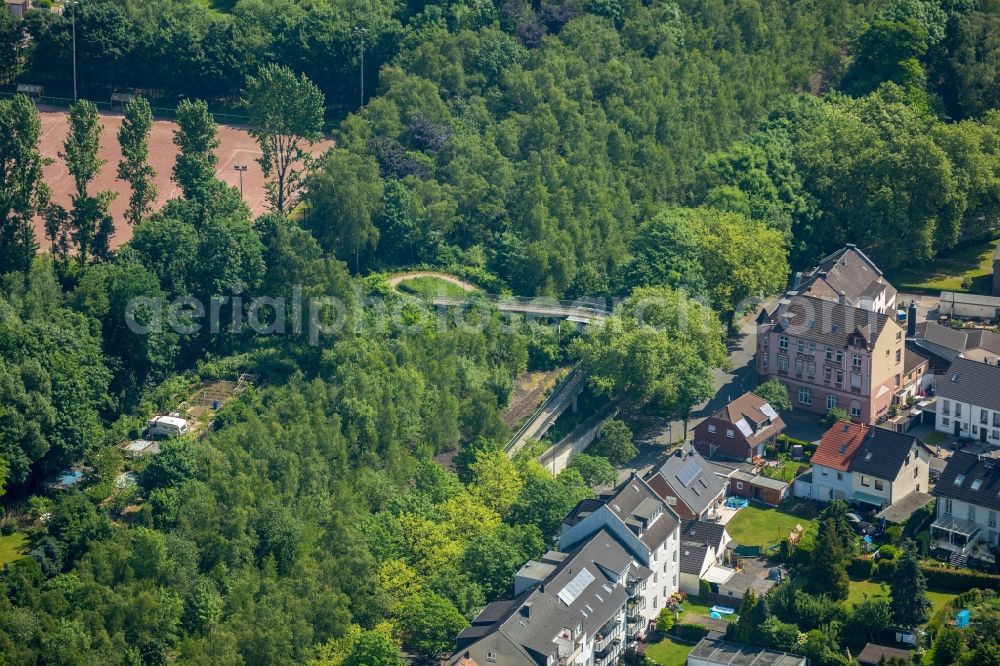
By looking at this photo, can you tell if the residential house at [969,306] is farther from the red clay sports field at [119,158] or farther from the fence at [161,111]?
the fence at [161,111]

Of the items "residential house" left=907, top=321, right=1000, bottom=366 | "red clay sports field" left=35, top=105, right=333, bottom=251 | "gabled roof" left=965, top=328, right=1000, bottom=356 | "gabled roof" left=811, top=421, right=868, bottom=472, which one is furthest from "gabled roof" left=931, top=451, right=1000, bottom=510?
Result: "red clay sports field" left=35, top=105, right=333, bottom=251

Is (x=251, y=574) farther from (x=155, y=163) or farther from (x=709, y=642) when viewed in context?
(x=155, y=163)

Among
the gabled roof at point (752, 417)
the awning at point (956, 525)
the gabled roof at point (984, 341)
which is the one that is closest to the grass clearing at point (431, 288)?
the gabled roof at point (752, 417)

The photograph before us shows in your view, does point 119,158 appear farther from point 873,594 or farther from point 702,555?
point 873,594

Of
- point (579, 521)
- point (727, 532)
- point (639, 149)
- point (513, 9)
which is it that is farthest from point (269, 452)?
point (513, 9)

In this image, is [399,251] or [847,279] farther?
[399,251]

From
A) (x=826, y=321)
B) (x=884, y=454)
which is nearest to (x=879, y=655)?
(x=884, y=454)
